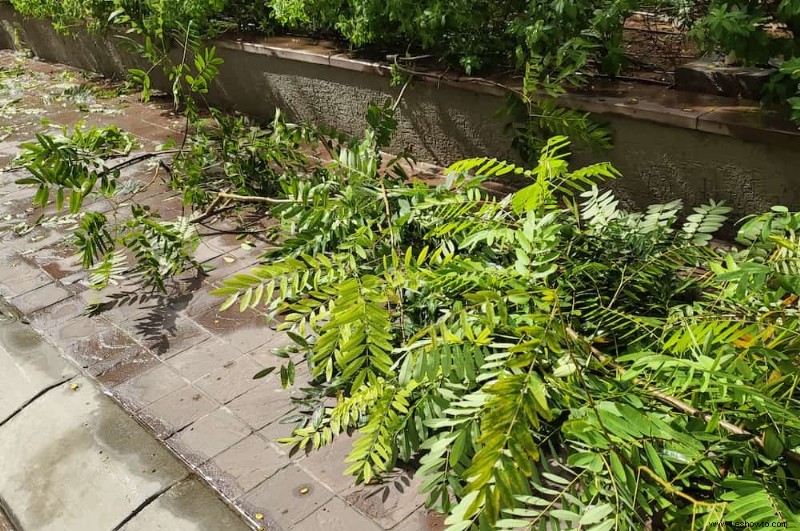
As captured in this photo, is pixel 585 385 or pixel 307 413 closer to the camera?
pixel 585 385

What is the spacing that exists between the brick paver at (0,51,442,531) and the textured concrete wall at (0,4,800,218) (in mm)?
1827

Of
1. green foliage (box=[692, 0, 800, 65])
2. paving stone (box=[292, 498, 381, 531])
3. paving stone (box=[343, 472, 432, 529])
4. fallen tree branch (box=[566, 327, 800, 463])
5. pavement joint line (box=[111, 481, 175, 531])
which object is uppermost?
green foliage (box=[692, 0, 800, 65])

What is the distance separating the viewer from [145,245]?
4.48 metres

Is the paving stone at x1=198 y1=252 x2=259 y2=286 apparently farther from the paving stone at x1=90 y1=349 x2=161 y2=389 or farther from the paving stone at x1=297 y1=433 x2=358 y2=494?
the paving stone at x1=297 y1=433 x2=358 y2=494

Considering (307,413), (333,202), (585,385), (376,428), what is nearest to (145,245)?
(333,202)

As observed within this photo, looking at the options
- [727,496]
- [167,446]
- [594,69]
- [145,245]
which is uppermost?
[594,69]

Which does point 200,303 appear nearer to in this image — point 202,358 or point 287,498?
point 202,358

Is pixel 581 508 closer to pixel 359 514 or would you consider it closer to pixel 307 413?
pixel 359 514

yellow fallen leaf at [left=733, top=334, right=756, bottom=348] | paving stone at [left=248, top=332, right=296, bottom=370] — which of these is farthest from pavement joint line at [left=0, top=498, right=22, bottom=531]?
yellow fallen leaf at [left=733, top=334, right=756, bottom=348]

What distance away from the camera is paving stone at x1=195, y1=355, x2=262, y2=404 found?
3.73 meters

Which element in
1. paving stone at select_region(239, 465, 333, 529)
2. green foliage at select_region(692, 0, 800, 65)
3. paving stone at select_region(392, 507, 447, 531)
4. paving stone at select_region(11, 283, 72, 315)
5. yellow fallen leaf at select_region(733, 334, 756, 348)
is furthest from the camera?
paving stone at select_region(11, 283, 72, 315)

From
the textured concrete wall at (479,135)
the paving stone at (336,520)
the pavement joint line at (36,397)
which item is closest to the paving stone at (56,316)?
the pavement joint line at (36,397)

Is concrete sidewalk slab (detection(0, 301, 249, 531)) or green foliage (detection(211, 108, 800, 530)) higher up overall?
green foliage (detection(211, 108, 800, 530))

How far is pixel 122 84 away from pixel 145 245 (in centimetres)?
617
